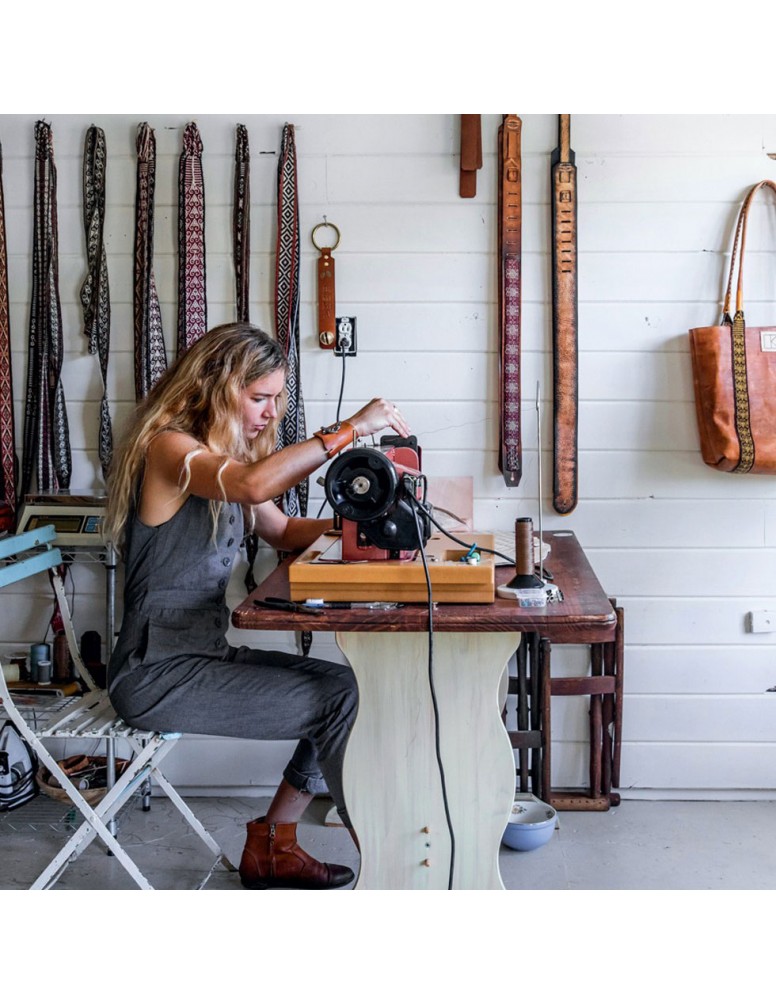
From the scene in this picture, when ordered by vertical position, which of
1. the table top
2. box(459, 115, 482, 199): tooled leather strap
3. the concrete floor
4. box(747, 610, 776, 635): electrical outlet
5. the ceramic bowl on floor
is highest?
box(459, 115, 482, 199): tooled leather strap

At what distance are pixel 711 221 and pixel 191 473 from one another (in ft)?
6.46

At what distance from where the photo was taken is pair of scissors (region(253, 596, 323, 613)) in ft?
7.43

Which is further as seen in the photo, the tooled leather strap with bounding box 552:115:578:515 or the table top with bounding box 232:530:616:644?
the tooled leather strap with bounding box 552:115:578:515

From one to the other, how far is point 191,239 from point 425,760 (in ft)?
6.32

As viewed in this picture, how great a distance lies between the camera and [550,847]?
10.6 feet

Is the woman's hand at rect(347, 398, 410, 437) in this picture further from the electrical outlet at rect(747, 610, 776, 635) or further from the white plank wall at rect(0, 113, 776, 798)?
the electrical outlet at rect(747, 610, 776, 635)

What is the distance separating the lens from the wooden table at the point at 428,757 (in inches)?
94.6

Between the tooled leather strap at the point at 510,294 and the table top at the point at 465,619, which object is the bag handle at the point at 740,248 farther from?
the table top at the point at 465,619

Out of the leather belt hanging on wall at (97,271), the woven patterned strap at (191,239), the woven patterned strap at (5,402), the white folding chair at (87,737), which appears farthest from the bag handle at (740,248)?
the woven patterned strap at (5,402)

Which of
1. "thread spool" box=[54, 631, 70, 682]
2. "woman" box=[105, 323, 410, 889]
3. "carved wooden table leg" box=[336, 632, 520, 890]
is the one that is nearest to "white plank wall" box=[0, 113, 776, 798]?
"thread spool" box=[54, 631, 70, 682]

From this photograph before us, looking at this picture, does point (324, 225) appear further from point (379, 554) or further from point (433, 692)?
point (433, 692)

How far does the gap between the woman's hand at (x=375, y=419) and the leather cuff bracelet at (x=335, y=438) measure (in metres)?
0.04

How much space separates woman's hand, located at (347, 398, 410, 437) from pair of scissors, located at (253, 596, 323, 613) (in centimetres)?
45

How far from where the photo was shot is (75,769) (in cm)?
349
